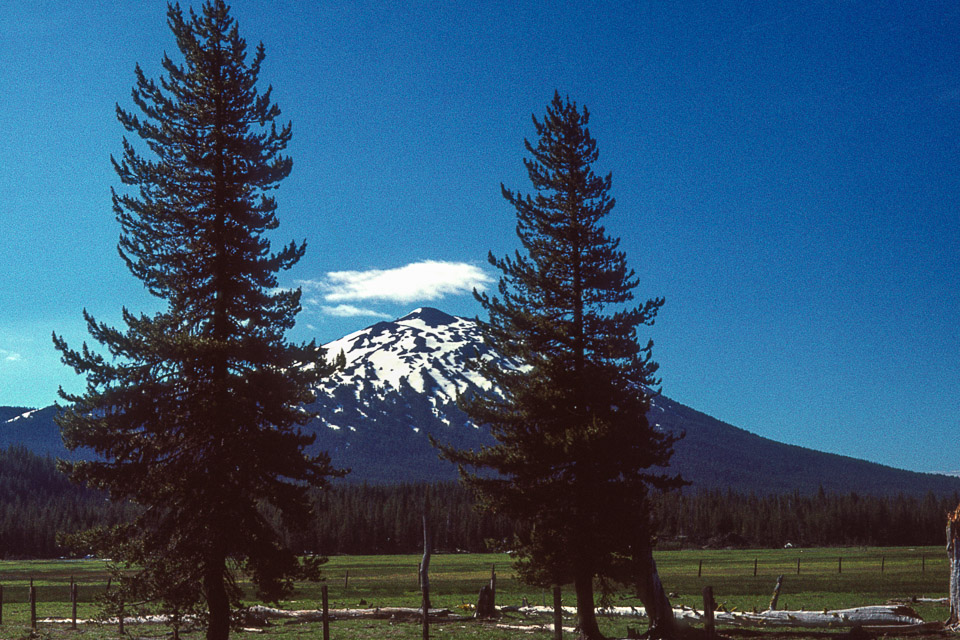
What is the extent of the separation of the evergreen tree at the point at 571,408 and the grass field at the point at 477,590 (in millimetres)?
4983

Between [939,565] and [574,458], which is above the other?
[574,458]

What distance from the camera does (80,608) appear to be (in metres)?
50.9

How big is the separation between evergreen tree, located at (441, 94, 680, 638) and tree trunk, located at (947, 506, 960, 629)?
1000 cm

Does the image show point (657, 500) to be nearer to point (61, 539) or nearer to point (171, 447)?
point (171, 447)

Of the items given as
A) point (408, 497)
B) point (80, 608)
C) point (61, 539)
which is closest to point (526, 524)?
point (61, 539)

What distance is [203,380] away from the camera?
23.2m

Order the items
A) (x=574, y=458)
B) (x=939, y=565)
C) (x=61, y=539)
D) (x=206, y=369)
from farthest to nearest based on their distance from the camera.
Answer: (x=939, y=565) < (x=574, y=458) < (x=206, y=369) < (x=61, y=539)

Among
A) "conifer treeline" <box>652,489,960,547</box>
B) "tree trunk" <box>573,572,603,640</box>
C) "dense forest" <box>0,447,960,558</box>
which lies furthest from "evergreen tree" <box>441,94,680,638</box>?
"conifer treeline" <box>652,489,960,547</box>

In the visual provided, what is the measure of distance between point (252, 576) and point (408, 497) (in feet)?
477

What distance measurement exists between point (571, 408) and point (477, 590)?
38.0m

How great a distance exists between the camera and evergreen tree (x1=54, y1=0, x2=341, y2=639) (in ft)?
72.8

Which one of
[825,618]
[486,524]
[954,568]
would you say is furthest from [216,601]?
[486,524]

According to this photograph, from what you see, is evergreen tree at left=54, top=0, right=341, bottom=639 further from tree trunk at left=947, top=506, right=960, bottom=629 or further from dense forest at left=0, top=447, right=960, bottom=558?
dense forest at left=0, top=447, right=960, bottom=558

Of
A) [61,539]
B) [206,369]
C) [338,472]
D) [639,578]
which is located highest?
[206,369]
